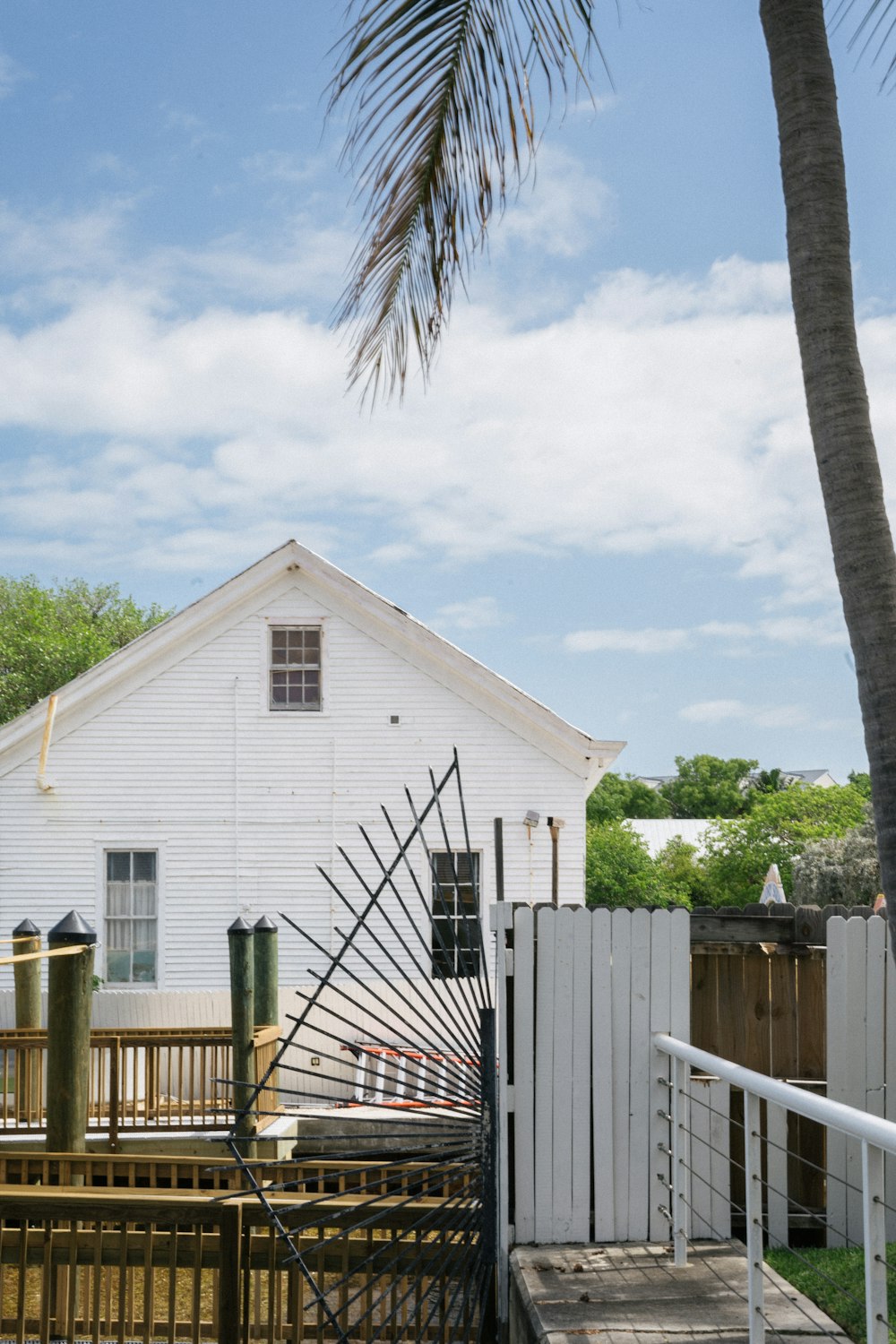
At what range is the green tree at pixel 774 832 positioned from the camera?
166 ft

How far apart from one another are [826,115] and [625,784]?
78771 millimetres

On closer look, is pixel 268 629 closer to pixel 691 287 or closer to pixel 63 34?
pixel 63 34

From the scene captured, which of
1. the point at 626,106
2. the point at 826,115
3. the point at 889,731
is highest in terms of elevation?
the point at 626,106

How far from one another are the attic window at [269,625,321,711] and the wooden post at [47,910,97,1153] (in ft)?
28.0

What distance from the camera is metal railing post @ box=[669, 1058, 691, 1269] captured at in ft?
16.7

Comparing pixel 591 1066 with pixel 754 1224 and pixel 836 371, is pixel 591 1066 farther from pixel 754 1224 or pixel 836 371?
pixel 836 371

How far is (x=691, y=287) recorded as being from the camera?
104ft

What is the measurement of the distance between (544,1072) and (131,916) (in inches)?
475

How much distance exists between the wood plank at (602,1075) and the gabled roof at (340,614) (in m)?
10.8

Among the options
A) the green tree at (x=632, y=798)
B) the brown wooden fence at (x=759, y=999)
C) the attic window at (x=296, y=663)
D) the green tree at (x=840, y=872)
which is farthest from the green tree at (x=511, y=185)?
the green tree at (x=632, y=798)

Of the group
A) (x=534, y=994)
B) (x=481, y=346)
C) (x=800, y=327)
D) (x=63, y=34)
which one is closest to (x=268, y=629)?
(x=63, y=34)

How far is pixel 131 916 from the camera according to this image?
54.3ft

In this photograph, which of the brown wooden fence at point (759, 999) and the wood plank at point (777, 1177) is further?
the brown wooden fence at point (759, 999)

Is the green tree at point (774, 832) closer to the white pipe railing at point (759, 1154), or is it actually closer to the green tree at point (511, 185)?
the white pipe railing at point (759, 1154)
